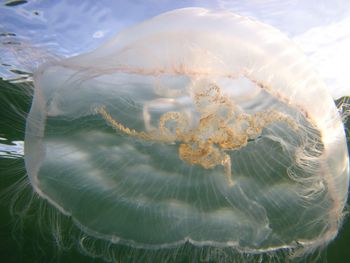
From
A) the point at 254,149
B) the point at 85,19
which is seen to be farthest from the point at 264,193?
the point at 85,19

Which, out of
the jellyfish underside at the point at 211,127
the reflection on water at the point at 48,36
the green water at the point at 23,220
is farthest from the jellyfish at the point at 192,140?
the reflection on water at the point at 48,36

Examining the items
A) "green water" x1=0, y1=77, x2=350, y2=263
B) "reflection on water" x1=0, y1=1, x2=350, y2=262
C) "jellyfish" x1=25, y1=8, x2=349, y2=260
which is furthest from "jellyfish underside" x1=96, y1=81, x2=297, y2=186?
"reflection on water" x1=0, y1=1, x2=350, y2=262

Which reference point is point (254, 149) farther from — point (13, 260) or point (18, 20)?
point (13, 260)

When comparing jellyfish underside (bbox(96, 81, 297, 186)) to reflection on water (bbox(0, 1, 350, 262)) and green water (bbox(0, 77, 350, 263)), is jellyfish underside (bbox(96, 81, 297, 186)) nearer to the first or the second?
green water (bbox(0, 77, 350, 263))

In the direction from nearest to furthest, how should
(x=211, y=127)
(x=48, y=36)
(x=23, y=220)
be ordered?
(x=211, y=127), (x=48, y=36), (x=23, y=220)

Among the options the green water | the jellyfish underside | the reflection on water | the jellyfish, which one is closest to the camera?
the jellyfish

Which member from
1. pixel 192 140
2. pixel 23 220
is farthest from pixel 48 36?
pixel 192 140

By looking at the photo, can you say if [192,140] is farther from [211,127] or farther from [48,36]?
[48,36]

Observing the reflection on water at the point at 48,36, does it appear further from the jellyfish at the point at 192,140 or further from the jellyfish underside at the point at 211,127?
the jellyfish underside at the point at 211,127
